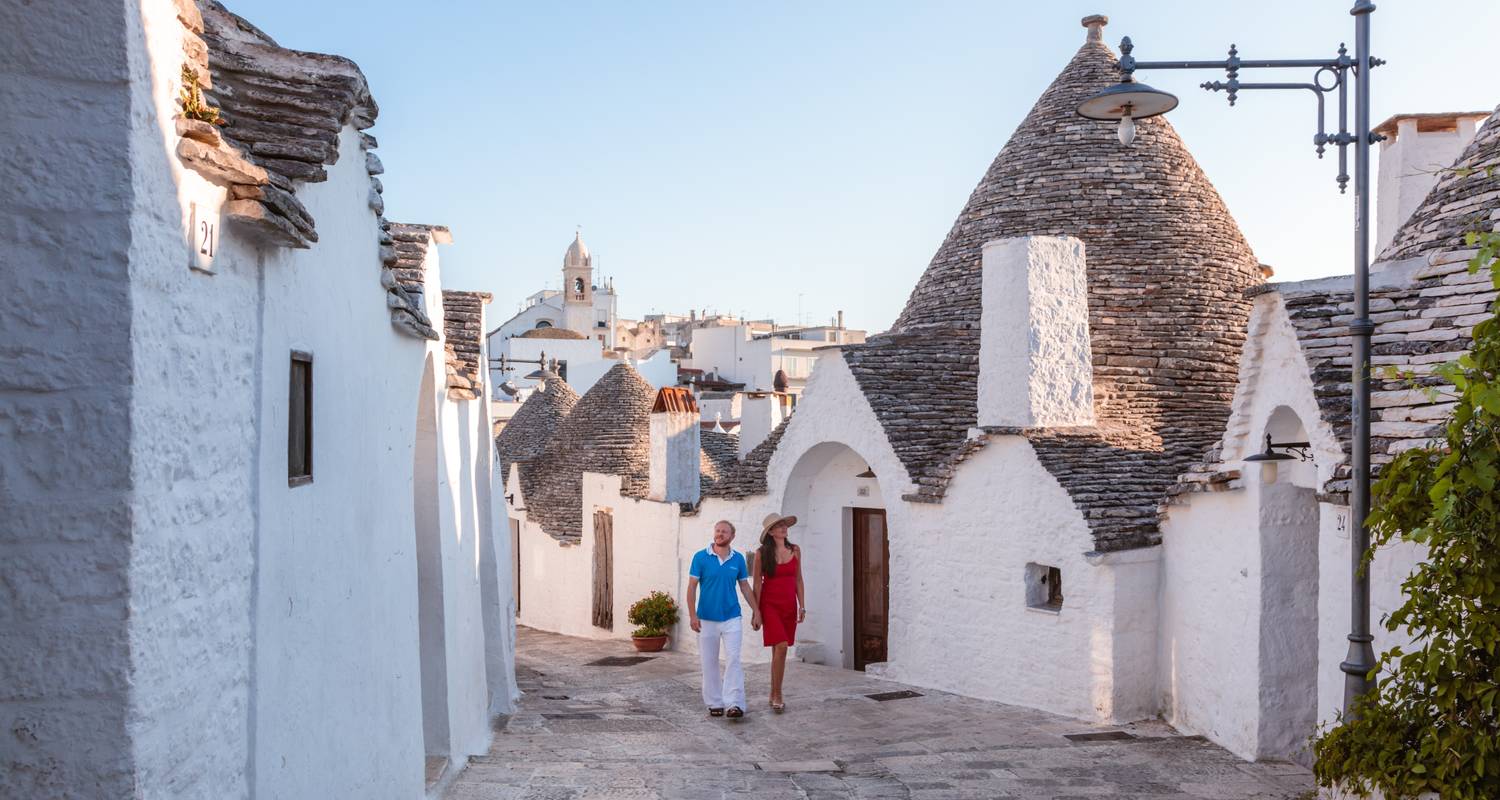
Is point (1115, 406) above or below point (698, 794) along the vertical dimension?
above

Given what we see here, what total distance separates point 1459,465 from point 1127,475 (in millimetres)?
6562

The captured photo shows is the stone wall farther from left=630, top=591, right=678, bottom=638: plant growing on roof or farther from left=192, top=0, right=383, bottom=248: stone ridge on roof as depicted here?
left=630, top=591, right=678, bottom=638: plant growing on roof

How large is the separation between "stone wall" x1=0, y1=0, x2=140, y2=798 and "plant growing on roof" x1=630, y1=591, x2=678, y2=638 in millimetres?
14562

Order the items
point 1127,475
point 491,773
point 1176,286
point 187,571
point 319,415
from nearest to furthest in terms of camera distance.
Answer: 1. point 187,571
2. point 319,415
3. point 491,773
4. point 1127,475
5. point 1176,286

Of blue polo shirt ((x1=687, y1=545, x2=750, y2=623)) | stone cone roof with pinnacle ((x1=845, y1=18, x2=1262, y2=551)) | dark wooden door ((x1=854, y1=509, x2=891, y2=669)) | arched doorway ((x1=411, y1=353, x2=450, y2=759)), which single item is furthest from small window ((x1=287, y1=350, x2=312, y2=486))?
dark wooden door ((x1=854, y1=509, x2=891, y2=669))

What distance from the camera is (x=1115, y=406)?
12797mm

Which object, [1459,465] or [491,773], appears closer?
[1459,465]

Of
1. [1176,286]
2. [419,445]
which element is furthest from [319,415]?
[1176,286]

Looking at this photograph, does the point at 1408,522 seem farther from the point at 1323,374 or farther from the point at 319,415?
the point at 319,415

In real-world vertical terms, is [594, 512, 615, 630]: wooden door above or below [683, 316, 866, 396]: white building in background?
below

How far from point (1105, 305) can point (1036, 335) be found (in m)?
2.58

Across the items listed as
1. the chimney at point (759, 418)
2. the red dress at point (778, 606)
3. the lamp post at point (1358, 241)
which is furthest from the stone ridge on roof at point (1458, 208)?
the chimney at point (759, 418)

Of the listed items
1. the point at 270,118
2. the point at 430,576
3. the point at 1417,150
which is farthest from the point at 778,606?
the point at 1417,150

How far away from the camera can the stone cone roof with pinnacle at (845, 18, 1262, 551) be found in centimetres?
1238
